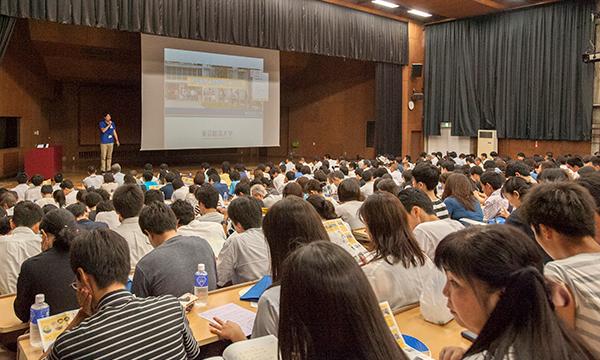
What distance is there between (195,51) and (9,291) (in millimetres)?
9568

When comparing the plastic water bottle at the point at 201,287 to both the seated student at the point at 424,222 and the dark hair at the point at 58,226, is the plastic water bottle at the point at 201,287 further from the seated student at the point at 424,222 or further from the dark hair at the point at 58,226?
the seated student at the point at 424,222

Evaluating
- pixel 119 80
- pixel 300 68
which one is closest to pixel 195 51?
pixel 119 80

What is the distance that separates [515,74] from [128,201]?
43.3 feet

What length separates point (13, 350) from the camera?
3082 millimetres

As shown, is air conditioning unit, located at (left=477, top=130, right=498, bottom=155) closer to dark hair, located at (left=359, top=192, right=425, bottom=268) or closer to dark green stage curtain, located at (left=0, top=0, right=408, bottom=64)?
dark green stage curtain, located at (left=0, top=0, right=408, bottom=64)

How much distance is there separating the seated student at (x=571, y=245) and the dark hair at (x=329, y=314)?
0.81 metres

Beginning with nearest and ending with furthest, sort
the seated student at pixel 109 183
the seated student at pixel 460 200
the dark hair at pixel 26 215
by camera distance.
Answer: the dark hair at pixel 26 215
the seated student at pixel 460 200
the seated student at pixel 109 183

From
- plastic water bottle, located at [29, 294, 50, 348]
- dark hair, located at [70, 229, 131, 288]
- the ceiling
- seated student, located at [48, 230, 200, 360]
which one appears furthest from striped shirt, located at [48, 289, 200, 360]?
the ceiling

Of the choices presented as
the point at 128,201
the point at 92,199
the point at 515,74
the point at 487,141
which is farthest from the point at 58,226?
the point at 515,74

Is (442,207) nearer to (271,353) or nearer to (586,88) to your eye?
(271,353)

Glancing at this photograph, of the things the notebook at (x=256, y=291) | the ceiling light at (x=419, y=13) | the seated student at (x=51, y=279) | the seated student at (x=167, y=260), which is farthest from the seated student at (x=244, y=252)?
the ceiling light at (x=419, y=13)

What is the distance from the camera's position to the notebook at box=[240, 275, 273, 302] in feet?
9.59

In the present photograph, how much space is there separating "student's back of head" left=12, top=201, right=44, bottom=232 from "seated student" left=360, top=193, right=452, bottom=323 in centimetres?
273

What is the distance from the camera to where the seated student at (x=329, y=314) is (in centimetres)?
130
